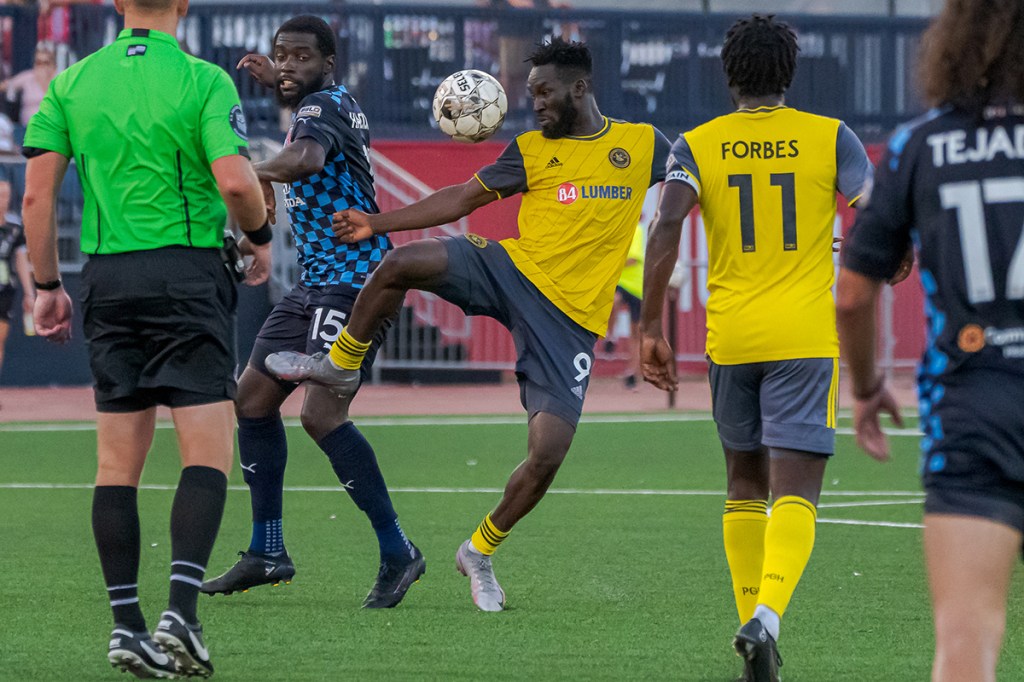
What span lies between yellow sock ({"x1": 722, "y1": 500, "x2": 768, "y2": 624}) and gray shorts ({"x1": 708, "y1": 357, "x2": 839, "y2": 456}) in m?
0.23

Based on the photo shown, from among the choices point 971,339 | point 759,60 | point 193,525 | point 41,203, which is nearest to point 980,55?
point 971,339

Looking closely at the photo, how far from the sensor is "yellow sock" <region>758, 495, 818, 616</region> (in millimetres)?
5047

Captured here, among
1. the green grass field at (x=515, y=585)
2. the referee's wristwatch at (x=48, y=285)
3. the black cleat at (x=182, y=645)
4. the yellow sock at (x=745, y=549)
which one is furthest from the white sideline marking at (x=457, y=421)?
the black cleat at (x=182, y=645)

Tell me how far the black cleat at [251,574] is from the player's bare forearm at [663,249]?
224cm

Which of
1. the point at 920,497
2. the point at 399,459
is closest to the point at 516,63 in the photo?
the point at 399,459

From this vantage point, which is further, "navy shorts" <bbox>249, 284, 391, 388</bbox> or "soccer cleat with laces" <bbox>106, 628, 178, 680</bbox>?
"navy shorts" <bbox>249, 284, 391, 388</bbox>

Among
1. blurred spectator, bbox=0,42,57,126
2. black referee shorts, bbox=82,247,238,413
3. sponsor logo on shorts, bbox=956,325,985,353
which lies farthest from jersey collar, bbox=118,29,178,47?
blurred spectator, bbox=0,42,57,126

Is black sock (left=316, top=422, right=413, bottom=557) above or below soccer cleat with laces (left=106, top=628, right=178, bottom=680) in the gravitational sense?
above

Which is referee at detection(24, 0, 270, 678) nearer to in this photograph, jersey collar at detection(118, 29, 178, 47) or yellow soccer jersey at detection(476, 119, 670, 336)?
jersey collar at detection(118, 29, 178, 47)

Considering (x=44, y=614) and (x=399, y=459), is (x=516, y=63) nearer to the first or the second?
(x=399, y=459)

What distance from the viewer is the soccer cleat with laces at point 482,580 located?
6312 millimetres

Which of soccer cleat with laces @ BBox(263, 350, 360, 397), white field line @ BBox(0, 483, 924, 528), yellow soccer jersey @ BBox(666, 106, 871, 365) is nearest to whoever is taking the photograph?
yellow soccer jersey @ BBox(666, 106, 871, 365)

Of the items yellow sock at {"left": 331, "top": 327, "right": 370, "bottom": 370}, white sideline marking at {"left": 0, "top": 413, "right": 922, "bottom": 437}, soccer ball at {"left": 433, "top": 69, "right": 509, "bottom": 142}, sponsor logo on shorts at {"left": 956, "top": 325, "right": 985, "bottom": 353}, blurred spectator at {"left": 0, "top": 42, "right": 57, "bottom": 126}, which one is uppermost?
blurred spectator at {"left": 0, "top": 42, "right": 57, "bottom": 126}

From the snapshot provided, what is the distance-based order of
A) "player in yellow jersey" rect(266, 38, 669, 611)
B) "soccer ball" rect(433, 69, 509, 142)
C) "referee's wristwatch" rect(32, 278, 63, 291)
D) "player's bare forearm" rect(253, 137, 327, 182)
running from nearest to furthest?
"referee's wristwatch" rect(32, 278, 63, 291) < "player's bare forearm" rect(253, 137, 327, 182) < "player in yellow jersey" rect(266, 38, 669, 611) < "soccer ball" rect(433, 69, 509, 142)
